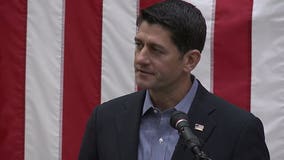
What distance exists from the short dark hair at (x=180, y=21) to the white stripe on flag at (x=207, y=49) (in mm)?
678

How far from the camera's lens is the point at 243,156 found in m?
1.19

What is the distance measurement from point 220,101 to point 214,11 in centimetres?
69

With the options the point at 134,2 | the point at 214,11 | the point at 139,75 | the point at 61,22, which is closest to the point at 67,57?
the point at 61,22

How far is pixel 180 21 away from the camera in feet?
3.96

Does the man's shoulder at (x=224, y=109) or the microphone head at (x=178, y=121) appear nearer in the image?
the microphone head at (x=178, y=121)

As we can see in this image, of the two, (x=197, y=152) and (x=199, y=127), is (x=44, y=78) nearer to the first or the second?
(x=199, y=127)

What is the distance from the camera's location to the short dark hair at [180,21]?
3.96 ft

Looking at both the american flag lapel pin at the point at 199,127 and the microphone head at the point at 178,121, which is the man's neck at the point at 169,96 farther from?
the microphone head at the point at 178,121

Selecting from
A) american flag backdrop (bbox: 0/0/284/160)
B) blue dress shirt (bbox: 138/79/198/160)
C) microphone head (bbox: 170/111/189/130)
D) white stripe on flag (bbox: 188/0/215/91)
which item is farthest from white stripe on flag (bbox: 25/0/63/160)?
microphone head (bbox: 170/111/189/130)

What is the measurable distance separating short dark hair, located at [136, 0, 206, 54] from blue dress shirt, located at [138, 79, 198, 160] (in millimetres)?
122
